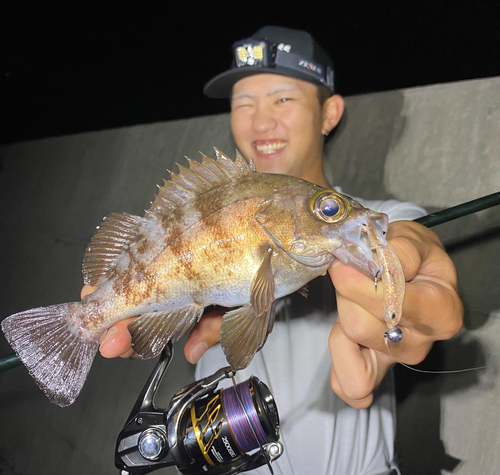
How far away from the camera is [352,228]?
0.81 m

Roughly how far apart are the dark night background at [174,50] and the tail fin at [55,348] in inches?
80.0

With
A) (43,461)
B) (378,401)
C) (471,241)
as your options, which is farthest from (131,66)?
(43,461)

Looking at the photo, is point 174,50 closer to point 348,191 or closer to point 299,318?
point 348,191

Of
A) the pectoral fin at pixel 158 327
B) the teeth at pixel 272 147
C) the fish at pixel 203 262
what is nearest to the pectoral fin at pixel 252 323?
the fish at pixel 203 262

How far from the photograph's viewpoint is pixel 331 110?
2.03 metres

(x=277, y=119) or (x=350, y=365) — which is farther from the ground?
(x=277, y=119)

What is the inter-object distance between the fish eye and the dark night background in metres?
1.68

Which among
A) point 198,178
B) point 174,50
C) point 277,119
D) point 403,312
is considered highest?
point 174,50

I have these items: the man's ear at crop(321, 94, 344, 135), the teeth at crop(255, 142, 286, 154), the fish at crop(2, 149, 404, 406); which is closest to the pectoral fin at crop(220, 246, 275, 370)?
the fish at crop(2, 149, 404, 406)

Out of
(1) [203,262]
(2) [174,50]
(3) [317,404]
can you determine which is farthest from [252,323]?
(2) [174,50]

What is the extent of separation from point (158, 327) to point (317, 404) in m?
1.08

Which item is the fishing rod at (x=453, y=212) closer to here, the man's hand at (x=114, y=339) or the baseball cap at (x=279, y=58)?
the baseball cap at (x=279, y=58)

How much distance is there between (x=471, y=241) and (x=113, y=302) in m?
1.87

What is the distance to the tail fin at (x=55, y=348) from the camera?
98 cm
